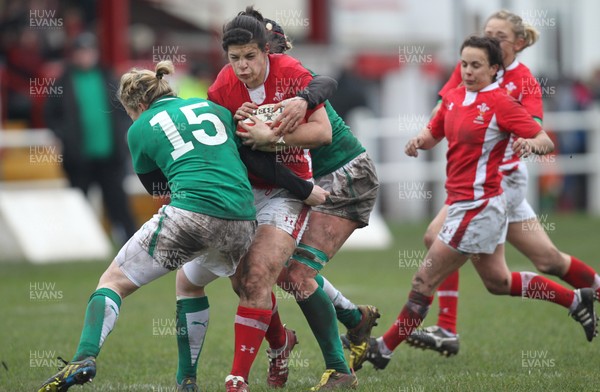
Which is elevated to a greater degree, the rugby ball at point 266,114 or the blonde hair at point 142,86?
the blonde hair at point 142,86

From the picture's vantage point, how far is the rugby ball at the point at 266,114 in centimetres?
618

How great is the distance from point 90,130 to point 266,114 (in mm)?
8520

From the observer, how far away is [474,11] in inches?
1011

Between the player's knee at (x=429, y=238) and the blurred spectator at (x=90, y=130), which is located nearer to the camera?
the player's knee at (x=429, y=238)

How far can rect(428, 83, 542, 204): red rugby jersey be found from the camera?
6.99 m

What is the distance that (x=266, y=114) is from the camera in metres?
6.21

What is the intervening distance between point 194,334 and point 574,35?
24709mm

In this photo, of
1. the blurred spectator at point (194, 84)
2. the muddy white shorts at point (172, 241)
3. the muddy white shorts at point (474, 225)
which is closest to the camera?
the muddy white shorts at point (172, 241)

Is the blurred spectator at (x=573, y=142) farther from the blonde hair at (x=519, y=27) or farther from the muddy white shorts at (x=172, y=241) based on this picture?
the muddy white shorts at (x=172, y=241)

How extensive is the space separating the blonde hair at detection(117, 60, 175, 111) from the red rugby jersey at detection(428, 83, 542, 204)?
193cm

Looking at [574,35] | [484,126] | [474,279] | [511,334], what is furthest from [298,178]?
[574,35]

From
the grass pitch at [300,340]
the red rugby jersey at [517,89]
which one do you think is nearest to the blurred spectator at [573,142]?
the grass pitch at [300,340]

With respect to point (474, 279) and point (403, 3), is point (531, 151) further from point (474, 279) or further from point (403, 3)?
point (403, 3)

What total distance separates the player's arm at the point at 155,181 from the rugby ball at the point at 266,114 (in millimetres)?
492
